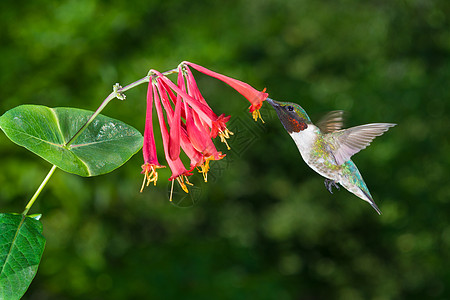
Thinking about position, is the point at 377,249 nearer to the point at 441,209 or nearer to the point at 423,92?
the point at 441,209

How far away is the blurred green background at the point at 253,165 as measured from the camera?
261cm

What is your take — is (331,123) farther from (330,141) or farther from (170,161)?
(170,161)

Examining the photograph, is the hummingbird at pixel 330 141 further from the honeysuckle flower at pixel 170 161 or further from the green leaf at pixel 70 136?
the green leaf at pixel 70 136

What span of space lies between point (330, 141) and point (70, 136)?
0.43m

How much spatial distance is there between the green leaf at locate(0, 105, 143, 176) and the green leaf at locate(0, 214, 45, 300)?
11 centimetres

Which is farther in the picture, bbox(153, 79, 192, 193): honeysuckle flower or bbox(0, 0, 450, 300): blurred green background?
bbox(0, 0, 450, 300): blurred green background

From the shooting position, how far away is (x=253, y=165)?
168 inches

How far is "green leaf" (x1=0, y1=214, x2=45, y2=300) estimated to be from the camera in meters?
0.70

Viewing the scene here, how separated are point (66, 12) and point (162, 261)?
145 cm

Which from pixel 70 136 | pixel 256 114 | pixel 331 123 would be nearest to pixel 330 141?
pixel 331 123

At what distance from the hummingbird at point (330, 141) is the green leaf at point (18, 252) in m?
0.41

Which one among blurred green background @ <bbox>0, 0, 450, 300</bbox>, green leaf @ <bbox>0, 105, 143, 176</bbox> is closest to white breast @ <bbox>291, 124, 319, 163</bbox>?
green leaf @ <bbox>0, 105, 143, 176</bbox>

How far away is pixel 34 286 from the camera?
2863 millimetres

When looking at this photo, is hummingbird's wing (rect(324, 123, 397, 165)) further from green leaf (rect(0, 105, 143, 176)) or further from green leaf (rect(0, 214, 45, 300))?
green leaf (rect(0, 214, 45, 300))
